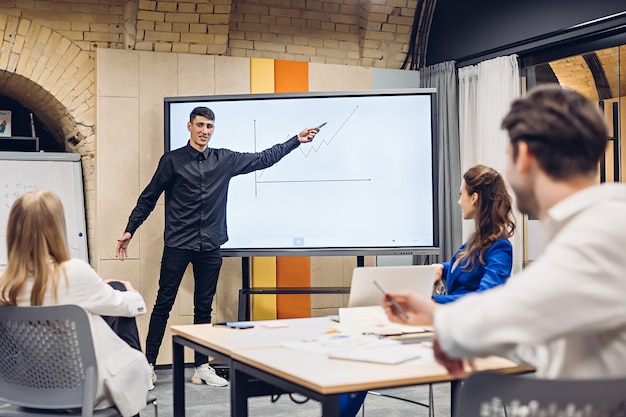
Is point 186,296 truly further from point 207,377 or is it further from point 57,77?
point 57,77

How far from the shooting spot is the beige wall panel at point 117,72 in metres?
5.61

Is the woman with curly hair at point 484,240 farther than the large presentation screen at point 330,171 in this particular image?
No

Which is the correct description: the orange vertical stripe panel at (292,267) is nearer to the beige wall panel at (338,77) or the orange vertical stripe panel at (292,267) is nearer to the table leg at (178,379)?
the beige wall panel at (338,77)

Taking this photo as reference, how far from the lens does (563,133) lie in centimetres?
141

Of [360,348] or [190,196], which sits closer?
[360,348]

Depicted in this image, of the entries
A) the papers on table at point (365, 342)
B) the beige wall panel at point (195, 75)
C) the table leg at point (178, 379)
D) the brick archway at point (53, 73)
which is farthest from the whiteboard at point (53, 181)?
the papers on table at point (365, 342)

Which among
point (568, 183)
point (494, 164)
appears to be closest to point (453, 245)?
point (494, 164)

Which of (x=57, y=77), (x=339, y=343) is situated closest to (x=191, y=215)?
(x=57, y=77)

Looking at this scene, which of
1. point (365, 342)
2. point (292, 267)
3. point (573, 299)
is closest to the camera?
point (573, 299)

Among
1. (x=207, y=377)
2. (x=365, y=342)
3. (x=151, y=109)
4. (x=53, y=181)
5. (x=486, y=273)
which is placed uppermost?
(x=151, y=109)

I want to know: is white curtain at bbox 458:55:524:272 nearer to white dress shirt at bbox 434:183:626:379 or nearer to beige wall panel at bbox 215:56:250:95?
beige wall panel at bbox 215:56:250:95

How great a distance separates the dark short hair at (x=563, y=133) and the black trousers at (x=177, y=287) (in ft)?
13.1

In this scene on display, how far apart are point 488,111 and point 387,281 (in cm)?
377

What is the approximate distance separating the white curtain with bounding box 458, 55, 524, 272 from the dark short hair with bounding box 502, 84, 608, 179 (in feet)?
14.0
